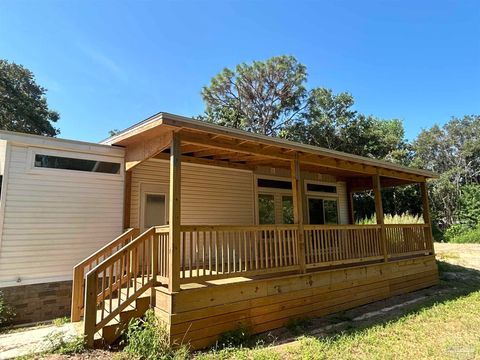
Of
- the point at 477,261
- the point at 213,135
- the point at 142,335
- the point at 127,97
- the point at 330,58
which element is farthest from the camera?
the point at 127,97

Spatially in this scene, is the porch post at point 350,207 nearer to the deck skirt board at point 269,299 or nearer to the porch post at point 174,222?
the deck skirt board at point 269,299

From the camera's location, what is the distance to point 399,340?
4977 mm

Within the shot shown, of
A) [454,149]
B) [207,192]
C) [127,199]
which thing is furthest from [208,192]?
[454,149]

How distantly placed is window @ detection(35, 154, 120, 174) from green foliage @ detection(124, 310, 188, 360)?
3.67 meters

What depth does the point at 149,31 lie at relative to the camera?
13.1 meters

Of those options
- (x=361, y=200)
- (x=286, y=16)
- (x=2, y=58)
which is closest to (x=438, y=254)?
(x=361, y=200)

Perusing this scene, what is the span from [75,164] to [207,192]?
3.15 meters

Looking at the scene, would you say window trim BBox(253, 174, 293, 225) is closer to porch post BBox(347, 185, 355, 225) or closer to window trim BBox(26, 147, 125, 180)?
porch post BBox(347, 185, 355, 225)

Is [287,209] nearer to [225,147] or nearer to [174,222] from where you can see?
[225,147]

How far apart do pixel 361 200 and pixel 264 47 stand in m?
13.5

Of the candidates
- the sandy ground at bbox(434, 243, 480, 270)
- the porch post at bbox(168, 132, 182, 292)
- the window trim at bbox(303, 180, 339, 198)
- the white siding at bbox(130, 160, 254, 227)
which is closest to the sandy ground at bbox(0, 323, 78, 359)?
the porch post at bbox(168, 132, 182, 292)

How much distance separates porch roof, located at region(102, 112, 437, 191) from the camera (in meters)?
4.91

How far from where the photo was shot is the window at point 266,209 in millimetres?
9344

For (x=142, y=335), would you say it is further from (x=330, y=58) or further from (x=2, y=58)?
(x=2, y=58)
